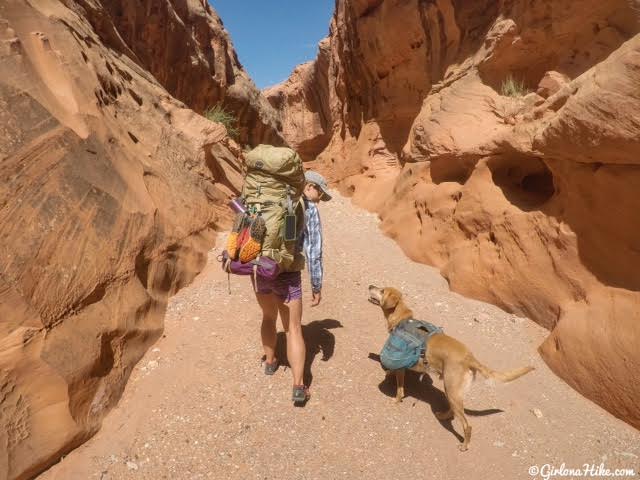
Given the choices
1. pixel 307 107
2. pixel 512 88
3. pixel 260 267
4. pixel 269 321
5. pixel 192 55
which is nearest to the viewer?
pixel 260 267

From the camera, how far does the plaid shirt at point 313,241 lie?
2881 millimetres

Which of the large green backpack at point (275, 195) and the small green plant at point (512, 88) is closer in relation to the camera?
the large green backpack at point (275, 195)

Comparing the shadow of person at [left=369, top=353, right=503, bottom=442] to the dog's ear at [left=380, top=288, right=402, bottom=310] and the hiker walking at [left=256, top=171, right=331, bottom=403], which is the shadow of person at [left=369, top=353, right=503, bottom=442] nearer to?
the dog's ear at [left=380, top=288, right=402, bottom=310]

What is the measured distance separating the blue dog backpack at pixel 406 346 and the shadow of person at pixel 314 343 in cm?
70

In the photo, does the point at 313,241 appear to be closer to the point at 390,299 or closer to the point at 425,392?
the point at 390,299

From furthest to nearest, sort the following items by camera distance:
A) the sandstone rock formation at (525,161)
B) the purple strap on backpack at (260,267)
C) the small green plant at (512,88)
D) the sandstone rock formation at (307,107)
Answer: the sandstone rock formation at (307,107) → the small green plant at (512,88) → the sandstone rock formation at (525,161) → the purple strap on backpack at (260,267)

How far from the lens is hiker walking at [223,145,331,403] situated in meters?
2.39

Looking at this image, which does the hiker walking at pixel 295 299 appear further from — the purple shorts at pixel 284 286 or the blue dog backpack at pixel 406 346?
the blue dog backpack at pixel 406 346

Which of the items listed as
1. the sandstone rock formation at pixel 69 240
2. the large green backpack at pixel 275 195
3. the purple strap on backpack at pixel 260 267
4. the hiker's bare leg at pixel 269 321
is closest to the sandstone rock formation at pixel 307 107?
the sandstone rock formation at pixel 69 240

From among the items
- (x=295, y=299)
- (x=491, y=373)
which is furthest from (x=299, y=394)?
(x=491, y=373)

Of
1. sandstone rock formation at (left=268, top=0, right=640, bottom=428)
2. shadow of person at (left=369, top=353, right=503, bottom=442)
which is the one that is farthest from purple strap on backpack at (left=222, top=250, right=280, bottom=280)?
sandstone rock formation at (left=268, top=0, right=640, bottom=428)

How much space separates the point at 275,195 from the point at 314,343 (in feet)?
5.35

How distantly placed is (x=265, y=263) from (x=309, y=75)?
1880 centimetres

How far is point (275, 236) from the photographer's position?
241 cm
